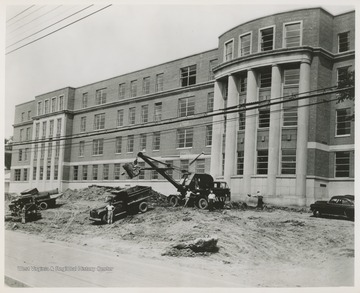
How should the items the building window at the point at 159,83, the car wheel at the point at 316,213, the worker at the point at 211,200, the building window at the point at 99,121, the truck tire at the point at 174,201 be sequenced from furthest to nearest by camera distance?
1. the building window at the point at 159,83
2. the building window at the point at 99,121
3. the truck tire at the point at 174,201
4. the worker at the point at 211,200
5. the car wheel at the point at 316,213

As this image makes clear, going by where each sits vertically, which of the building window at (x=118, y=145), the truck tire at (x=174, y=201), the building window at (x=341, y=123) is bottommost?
the truck tire at (x=174, y=201)

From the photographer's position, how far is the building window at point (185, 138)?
Answer: 2503 centimetres

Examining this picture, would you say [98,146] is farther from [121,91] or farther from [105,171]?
[121,91]

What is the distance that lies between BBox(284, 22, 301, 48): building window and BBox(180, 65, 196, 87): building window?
24.8 feet

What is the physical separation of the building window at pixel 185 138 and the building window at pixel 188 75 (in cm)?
355

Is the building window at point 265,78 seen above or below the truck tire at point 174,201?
above

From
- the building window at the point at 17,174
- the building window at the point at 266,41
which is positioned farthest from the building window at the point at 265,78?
the building window at the point at 17,174

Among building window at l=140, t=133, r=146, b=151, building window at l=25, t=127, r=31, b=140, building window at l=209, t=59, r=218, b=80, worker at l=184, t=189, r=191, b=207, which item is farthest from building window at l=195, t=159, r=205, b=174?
building window at l=25, t=127, r=31, b=140

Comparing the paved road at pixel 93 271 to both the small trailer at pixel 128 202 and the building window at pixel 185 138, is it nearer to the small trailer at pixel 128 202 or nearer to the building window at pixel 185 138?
the small trailer at pixel 128 202

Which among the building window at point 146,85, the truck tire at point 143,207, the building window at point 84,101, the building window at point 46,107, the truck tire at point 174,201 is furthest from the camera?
the building window at point 146,85

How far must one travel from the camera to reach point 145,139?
24.5 metres

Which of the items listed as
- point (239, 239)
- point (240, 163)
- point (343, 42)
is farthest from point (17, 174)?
point (343, 42)

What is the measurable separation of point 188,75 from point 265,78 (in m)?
6.17

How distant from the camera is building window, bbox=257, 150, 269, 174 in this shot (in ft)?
70.7
